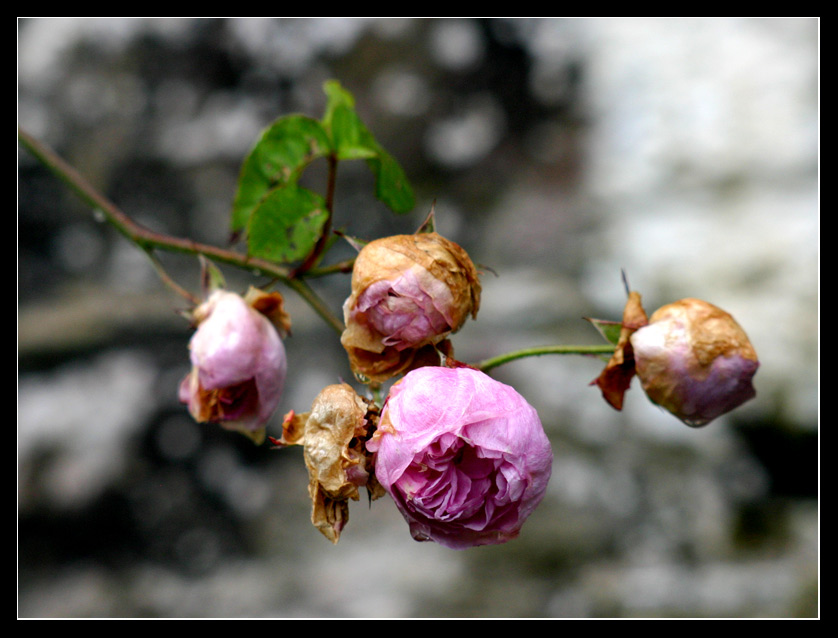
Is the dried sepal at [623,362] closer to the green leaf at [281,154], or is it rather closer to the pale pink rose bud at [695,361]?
the pale pink rose bud at [695,361]

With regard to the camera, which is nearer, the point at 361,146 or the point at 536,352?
the point at 536,352

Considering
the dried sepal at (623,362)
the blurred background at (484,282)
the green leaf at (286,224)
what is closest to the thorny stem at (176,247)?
the green leaf at (286,224)

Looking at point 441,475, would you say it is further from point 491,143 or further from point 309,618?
point 491,143

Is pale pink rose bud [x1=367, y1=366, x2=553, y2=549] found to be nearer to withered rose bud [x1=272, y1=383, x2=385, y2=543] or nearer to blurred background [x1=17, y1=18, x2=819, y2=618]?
withered rose bud [x1=272, y1=383, x2=385, y2=543]

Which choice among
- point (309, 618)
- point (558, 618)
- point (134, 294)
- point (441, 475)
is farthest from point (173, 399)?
point (441, 475)

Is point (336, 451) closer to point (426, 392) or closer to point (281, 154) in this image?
point (426, 392)

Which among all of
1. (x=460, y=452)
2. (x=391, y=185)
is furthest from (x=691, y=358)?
(x=391, y=185)
